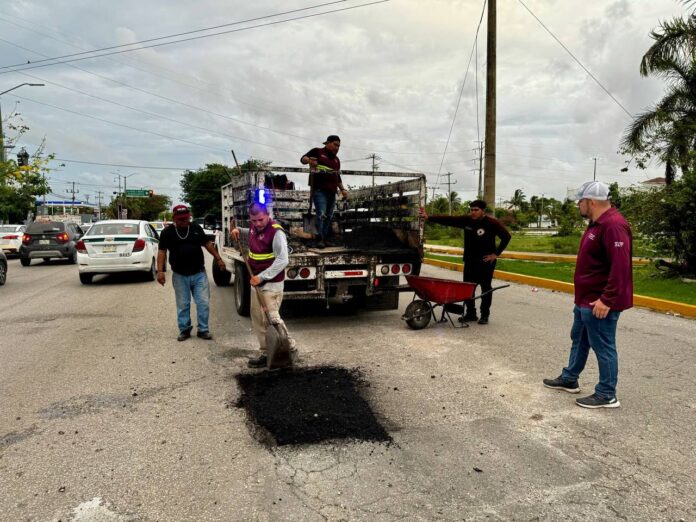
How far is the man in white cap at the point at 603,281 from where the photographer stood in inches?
156

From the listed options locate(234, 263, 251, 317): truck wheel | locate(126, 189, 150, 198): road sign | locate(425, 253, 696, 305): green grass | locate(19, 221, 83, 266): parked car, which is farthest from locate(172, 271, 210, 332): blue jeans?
locate(126, 189, 150, 198): road sign

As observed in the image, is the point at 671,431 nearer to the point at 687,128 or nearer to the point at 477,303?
the point at 477,303

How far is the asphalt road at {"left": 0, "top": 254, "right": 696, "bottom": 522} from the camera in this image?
2.85m

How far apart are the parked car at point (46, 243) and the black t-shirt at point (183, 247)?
13.6 m

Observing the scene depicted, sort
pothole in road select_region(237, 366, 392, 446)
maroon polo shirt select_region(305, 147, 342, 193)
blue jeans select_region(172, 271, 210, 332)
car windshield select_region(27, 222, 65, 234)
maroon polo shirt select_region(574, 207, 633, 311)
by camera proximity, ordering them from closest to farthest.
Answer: pothole in road select_region(237, 366, 392, 446)
maroon polo shirt select_region(574, 207, 633, 311)
blue jeans select_region(172, 271, 210, 332)
maroon polo shirt select_region(305, 147, 342, 193)
car windshield select_region(27, 222, 65, 234)

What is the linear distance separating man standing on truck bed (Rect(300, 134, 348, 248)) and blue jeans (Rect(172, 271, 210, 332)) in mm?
1941

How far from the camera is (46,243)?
1770 centimetres

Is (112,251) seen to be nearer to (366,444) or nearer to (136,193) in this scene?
(366,444)

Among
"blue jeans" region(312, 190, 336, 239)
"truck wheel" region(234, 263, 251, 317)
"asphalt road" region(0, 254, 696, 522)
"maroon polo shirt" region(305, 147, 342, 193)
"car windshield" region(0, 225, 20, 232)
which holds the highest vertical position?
"maroon polo shirt" region(305, 147, 342, 193)

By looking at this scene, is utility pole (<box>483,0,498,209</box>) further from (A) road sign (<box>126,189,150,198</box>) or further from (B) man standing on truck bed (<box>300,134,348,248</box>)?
(A) road sign (<box>126,189,150,198</box>)

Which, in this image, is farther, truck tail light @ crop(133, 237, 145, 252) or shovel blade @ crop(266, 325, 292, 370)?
truck tail light @ crop(133, 237, 145, 252)

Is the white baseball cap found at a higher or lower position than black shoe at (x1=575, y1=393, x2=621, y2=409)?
higher

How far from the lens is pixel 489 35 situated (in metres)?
14.2

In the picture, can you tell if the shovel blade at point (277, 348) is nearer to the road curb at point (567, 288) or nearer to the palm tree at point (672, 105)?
the road curb at point (567, 288)
